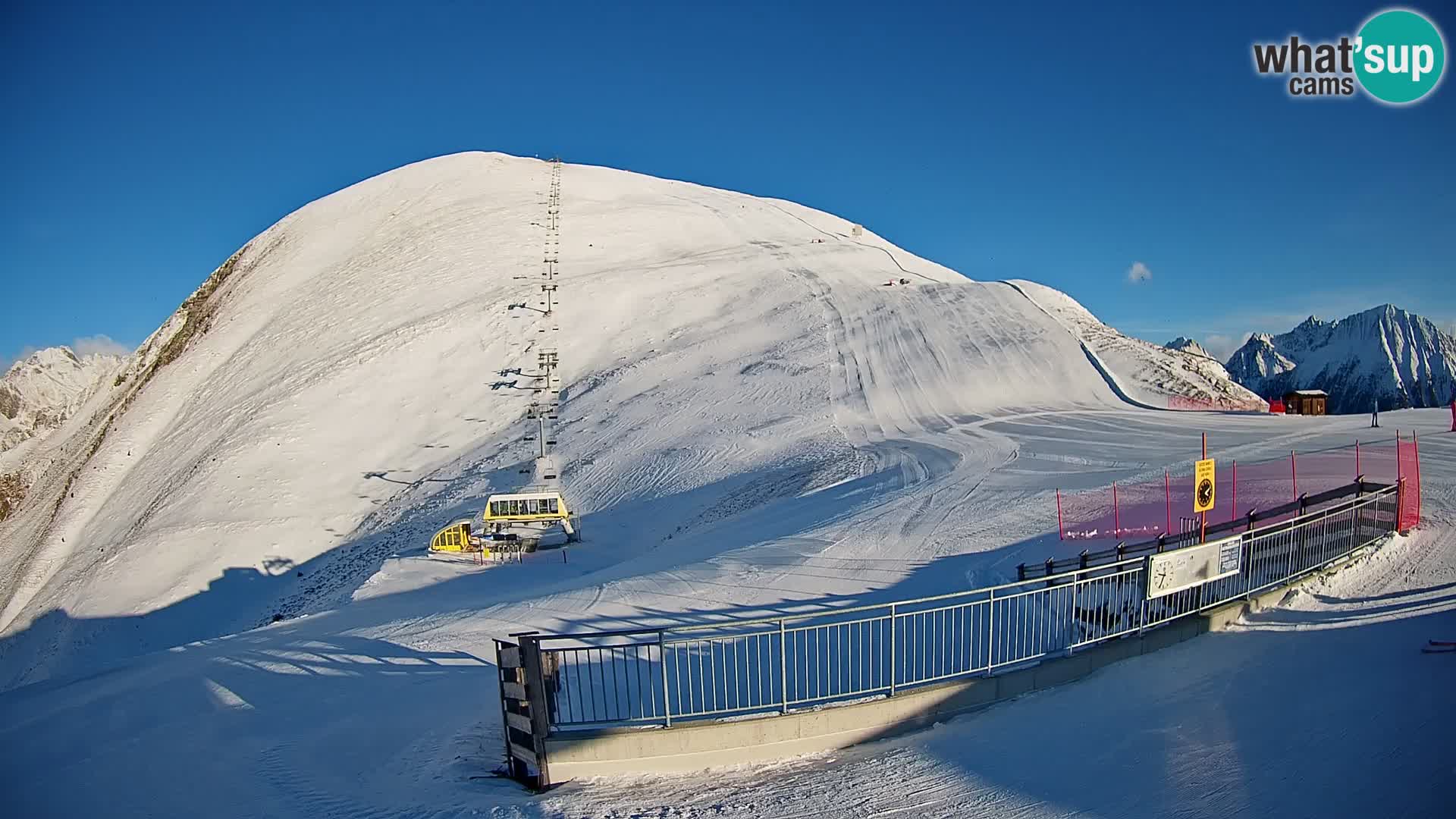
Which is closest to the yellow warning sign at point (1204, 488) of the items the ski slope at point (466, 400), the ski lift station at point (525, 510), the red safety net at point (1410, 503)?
the red safety net at point (1410, 503)

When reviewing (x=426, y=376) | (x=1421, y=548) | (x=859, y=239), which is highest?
(x=859, y=239)

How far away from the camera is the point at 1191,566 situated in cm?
989

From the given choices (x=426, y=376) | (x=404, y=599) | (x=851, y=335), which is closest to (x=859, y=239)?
(x=851, y=335)

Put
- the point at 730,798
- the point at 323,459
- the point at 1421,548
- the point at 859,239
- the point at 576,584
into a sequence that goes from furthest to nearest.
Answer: the point at 859,239 < the point at 323,459 < the point at 576,584 < the point at 1421,548 < the point at 730,798

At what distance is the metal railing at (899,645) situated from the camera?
857 centimetres

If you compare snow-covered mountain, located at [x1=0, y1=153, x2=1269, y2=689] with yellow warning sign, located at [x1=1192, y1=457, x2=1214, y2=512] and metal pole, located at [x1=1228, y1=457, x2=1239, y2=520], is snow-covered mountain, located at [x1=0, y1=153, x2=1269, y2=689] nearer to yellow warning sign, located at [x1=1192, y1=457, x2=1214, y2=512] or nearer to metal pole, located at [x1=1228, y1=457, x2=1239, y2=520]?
metal pole, located at [x1=1228, y1=457, x2=1239, y2=520]

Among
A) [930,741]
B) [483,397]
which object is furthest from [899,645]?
[483,397]

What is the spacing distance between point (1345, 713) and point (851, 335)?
114 ft

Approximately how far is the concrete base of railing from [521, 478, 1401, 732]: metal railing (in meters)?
0.16

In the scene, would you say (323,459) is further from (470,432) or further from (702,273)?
(702,273)

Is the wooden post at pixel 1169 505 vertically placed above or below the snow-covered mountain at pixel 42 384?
below

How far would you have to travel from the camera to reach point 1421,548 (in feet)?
39.8

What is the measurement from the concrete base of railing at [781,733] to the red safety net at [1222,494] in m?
7.45

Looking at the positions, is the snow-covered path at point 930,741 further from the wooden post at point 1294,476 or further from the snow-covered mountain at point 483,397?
the snow-covered mountain at point 483,397
